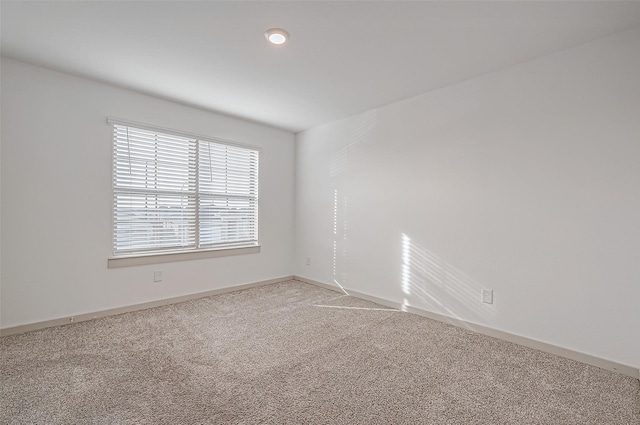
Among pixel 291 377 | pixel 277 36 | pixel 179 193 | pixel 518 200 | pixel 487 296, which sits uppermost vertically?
pixel 277 36

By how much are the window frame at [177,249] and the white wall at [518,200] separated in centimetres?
145

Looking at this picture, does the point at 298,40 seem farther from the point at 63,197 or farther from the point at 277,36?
the point at 63,197

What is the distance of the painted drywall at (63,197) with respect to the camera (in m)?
2.68

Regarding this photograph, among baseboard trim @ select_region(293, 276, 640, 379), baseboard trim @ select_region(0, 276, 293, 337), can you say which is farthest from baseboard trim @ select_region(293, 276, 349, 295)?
baseboard trim @ select_region(0, 276, 293, 337)

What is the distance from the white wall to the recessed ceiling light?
1728 mm

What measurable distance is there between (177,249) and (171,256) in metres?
0.12

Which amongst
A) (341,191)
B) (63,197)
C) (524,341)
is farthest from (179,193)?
(524,341)

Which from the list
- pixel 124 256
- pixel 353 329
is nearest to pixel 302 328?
pixel 353 329

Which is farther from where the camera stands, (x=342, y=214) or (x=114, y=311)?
(x=342, y=214)

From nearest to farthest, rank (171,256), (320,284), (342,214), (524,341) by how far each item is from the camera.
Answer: (524,341), (171,256), (342,214), (320,284)

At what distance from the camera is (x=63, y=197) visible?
2916 mm

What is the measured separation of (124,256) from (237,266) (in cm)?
139

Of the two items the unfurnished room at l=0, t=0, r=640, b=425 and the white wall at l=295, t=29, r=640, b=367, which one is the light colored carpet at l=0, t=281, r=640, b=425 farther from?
the white wall at l=295, t=29, r=640, b=367

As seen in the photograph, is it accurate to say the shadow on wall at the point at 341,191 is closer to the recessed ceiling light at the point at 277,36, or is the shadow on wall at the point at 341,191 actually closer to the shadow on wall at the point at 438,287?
the shadow on wall at the point at 438,287
